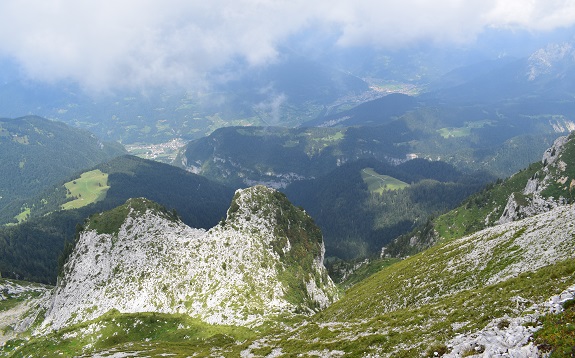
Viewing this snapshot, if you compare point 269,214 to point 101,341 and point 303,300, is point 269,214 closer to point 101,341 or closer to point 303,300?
point 303,300

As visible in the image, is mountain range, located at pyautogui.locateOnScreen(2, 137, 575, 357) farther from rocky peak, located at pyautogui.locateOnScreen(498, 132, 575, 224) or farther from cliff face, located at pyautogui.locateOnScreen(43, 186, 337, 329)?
rocky peak, located at pyautogui.locateOnScreen(498, 132, 575, 224)

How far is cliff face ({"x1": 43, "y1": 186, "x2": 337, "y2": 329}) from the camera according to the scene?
108 m

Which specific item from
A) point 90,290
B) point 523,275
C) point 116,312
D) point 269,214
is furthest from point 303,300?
point 523,275

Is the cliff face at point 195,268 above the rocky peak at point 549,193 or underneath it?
above

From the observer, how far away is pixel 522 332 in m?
25.6

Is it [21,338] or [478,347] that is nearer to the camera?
[478,347]

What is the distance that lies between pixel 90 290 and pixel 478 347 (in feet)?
406

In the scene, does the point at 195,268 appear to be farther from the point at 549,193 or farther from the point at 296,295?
the point at 549,193

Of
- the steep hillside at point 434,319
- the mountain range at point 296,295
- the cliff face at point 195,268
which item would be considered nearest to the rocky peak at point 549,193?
the mountain range at point 296,295

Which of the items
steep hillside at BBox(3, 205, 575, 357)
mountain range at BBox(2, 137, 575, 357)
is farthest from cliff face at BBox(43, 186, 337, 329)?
steep hillside at BBox(3, 205, 575, 357)

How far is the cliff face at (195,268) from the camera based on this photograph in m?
108

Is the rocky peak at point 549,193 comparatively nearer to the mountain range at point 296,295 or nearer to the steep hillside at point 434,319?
the mountain range at point 296,295

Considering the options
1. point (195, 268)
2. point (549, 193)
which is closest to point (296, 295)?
point (195, 268)

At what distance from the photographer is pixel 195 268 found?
117312 mm
